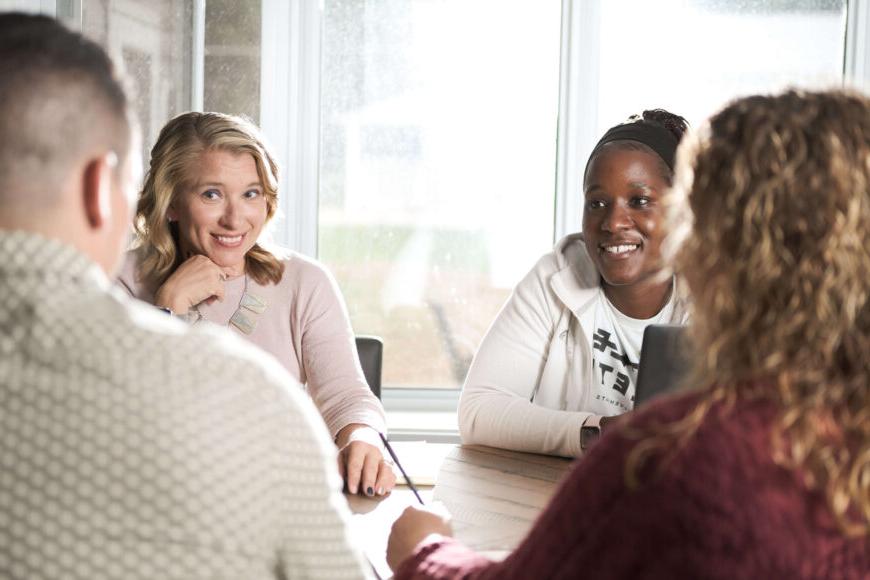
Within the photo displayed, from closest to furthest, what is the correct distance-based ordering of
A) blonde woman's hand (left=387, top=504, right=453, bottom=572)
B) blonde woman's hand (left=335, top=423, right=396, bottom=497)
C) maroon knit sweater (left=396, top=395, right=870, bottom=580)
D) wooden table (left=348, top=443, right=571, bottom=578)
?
maroon knit sweater (left=396, top=395, right=870, bottom=580) → blonde woman's hand (left=387, top=504, right=453, bottom=572) → wooden table (left=348, top=443, right=571, bottom=578) → blonde woman's hand (left=335, top=423, right=396, bottom=497)

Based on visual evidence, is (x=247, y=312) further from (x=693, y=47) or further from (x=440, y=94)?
(x=693, y=47)

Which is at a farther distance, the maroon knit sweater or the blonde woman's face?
the blonde woman's face

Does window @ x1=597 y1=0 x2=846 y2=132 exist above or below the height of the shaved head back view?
above

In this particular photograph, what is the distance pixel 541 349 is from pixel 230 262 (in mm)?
748

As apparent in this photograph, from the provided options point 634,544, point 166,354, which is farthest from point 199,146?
point 634,544

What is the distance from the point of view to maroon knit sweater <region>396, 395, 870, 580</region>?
0.80 meters

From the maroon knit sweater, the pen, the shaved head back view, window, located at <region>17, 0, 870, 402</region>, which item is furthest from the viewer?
window, located at <region>17, 0, 870, 402</region>

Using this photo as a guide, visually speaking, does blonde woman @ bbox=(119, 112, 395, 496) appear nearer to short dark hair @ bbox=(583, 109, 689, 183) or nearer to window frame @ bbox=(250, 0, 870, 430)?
short dark hair @ bbox=(583, 109, 689, 183)

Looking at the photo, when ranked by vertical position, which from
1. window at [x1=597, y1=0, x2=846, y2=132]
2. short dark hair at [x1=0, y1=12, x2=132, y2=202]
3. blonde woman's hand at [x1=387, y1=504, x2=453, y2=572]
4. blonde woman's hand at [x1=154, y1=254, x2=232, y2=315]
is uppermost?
window at [x1=597, y1=0, x2=846, y2=132]

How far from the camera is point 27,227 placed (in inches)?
36.3

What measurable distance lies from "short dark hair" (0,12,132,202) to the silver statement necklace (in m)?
1.53

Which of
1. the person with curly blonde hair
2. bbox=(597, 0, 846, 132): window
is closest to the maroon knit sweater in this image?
the person with curly blonde hair

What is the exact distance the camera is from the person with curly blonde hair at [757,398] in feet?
2.64

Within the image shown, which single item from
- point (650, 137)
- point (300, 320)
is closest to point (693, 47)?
point (650, 137)
